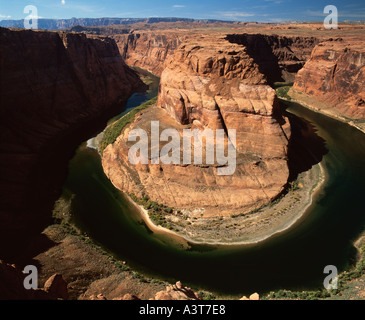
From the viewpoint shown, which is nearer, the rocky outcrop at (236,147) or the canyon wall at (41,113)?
the canyon wall at (41,113)

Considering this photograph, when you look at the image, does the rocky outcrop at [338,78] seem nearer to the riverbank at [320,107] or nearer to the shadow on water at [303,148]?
the riverbank at [320,107]

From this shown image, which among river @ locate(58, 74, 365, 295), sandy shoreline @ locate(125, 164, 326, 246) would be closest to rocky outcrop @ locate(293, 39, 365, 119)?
river @ locate(58, 74, 365, 295)

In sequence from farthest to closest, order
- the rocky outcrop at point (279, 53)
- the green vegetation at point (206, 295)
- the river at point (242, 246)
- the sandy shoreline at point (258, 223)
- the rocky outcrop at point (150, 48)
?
the rocky outcrop at point (150, 48), the rocky outcrop at point (279, 53), the sandy shoreline at point (258, 223), the river at point (242, 246), the green vegetation at point (206, 295)

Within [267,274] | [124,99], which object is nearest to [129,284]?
[267,274]

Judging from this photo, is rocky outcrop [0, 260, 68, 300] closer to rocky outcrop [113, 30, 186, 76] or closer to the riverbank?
the riverbank

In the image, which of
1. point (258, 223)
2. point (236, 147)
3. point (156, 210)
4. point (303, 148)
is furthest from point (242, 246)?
point (303, 148)

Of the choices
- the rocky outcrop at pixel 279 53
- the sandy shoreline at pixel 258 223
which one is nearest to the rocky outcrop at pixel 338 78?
the rocky outcrop at pixel 279 53
